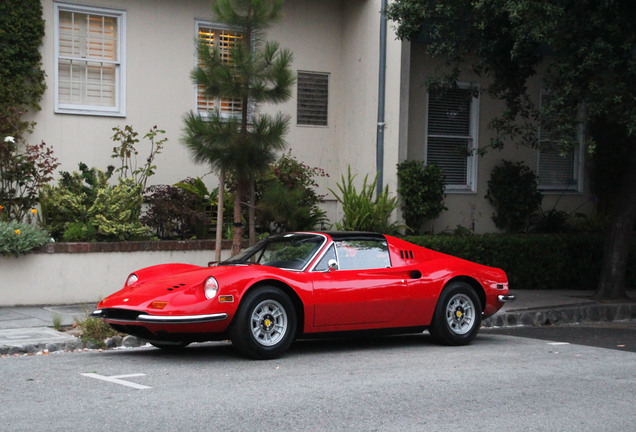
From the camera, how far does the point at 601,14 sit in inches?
451

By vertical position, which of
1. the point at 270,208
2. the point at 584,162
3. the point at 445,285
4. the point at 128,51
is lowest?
the point at 445,285

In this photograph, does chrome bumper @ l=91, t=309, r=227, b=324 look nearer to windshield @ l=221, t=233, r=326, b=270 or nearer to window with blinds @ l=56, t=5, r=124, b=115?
windshield @ l=221, t=233, r=326, b=270

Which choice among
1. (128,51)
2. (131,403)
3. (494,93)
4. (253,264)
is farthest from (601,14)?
(131,403)

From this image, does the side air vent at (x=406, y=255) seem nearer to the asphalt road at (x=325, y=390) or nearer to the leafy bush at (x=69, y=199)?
the asphalt road at (x=325, y=390)

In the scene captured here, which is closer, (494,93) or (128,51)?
(494,93)

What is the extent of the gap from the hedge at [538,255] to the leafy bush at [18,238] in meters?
6.03

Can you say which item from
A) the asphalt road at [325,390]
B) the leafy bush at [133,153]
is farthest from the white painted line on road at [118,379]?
the leafy bush at [133,153]

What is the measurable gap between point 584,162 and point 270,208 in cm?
900

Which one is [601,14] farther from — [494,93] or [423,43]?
[423,43]

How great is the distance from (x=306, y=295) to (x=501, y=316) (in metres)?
4.58

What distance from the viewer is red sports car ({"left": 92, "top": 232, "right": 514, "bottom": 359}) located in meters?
7.77

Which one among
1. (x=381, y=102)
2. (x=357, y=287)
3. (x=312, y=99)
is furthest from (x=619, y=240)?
(x=357, y=287)

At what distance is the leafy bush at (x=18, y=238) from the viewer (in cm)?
1147

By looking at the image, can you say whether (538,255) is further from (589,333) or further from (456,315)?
(456,315)
